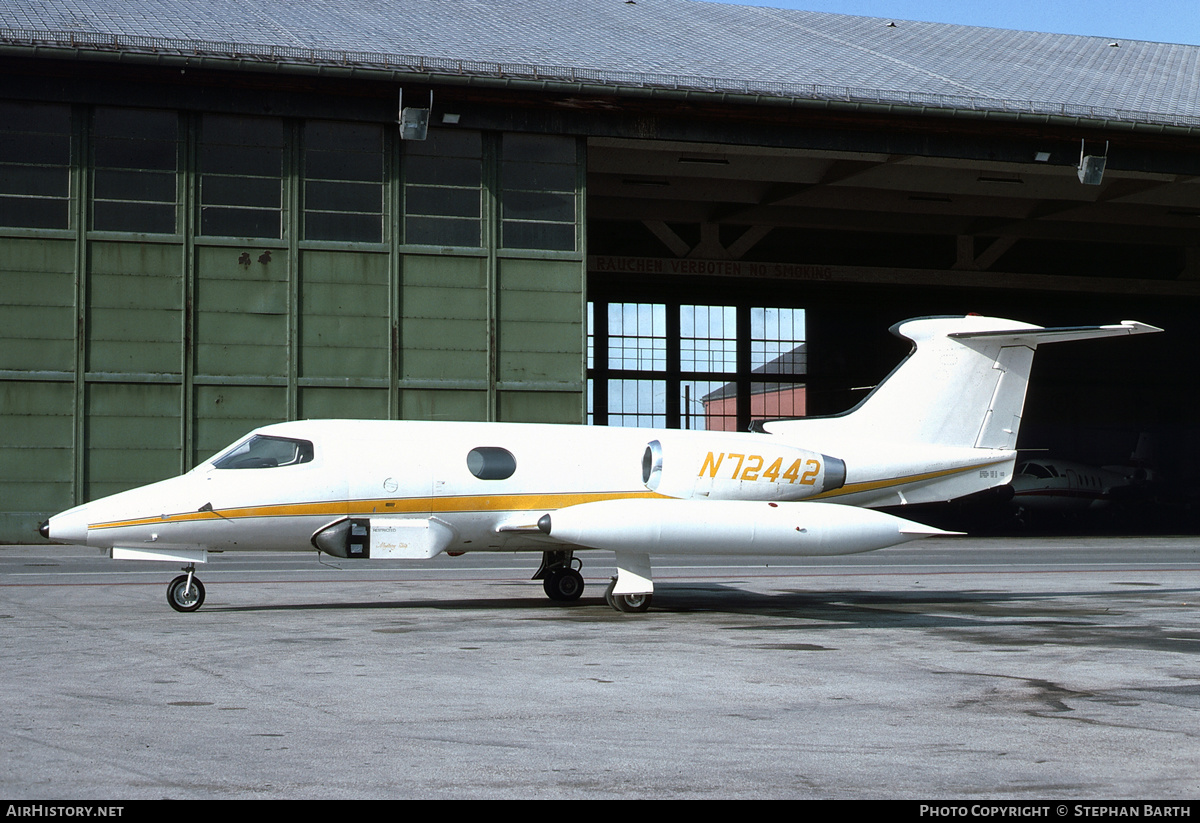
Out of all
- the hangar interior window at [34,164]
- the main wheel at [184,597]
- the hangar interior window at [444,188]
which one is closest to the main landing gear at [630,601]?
the main wheel at [184,597]

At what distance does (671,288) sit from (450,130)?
22909 millimetres

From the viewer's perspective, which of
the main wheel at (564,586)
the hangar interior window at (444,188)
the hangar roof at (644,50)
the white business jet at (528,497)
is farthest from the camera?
the hangar interior window at (444,188)

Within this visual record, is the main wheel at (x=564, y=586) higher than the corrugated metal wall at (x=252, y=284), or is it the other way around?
the corrugated metal wall at (x=252, y=284)

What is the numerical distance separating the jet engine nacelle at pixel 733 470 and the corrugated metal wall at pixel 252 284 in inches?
581

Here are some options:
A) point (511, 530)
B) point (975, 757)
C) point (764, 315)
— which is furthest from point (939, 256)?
point (975, 757)

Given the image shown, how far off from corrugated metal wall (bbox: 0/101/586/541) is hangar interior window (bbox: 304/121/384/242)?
5 centimetres

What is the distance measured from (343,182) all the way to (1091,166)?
68.2ft

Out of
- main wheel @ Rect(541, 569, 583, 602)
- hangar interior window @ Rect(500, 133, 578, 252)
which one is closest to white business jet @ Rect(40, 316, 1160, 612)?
main wheel @ Rect(541, 569, 583, 602)

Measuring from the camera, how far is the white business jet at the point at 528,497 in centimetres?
1467

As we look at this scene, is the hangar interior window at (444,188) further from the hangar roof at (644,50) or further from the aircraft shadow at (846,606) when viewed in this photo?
the aircraft shadow at (846,606)

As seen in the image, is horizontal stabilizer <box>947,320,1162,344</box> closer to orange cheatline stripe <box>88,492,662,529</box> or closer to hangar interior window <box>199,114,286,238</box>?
orange cheatline stripe <box>88,492,662,529</box>

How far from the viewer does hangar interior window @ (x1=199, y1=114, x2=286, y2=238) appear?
1148 inches

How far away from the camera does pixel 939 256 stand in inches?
2112

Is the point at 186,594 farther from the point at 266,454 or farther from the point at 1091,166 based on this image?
the point at 1091,166
